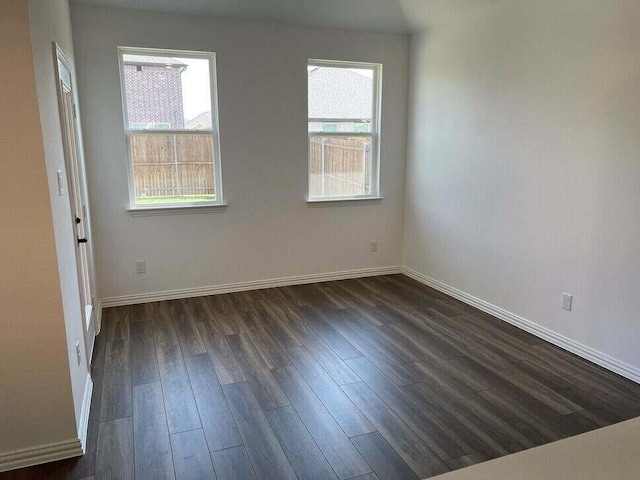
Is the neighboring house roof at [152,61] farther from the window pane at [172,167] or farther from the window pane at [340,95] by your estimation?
the window pane at [340,95]

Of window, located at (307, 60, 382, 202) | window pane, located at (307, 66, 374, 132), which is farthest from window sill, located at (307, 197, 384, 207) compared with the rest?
window pane, located at (307, 66, 374, 132)

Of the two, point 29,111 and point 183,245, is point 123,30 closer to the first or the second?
point 183,245

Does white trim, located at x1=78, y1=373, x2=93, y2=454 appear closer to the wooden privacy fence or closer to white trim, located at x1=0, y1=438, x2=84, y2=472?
white trim, located at x1=0, y1=438, x2=84, y2=472

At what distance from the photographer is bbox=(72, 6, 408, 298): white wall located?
12.6 ft

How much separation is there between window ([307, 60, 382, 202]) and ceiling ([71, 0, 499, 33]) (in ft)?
1.28

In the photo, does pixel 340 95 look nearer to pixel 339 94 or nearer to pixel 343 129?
pixel 339 94

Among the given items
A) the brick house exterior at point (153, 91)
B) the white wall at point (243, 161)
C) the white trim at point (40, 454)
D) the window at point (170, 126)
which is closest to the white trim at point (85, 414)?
the white trim at point (40, 454)

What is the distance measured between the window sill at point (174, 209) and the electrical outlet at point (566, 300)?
2963mm

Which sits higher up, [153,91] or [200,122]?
[153,91]

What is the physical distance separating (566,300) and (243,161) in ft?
9.76

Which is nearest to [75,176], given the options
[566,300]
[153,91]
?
[153,91]

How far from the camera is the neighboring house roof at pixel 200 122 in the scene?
4.18 m

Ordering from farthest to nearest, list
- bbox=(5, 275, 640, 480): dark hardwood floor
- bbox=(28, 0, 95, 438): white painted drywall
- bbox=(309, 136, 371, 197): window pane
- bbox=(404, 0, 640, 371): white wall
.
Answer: bbox=(309, 136, 371, 197): window pane
bbox=(404, 0, 640, 371): white wall
bbox=(5, 275, 640, 480): dark hardwood floor
bbox=(28, 0, 95, 438): white painted drywall

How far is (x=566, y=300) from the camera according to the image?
3.24 meters
